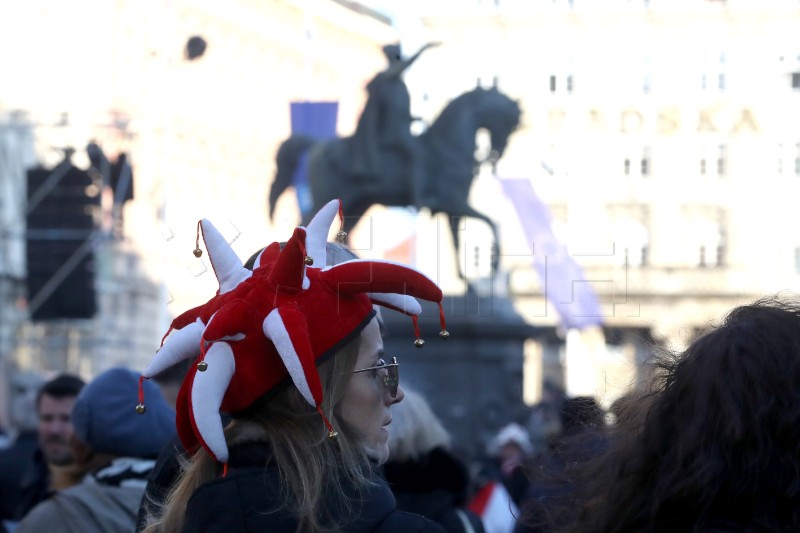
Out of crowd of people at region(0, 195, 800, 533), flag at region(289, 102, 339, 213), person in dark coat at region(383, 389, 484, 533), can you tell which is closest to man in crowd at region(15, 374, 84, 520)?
person in dark coat at region(383, 389, 484, 533)

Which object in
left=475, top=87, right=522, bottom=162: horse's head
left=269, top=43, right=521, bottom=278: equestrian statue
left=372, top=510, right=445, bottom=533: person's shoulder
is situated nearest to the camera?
left=372, top=510, right=445, bottom=533: person's shoulder

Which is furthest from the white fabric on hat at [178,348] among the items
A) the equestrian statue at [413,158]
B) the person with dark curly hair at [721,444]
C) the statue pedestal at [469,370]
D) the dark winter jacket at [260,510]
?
the equestrian statue at [413,158]

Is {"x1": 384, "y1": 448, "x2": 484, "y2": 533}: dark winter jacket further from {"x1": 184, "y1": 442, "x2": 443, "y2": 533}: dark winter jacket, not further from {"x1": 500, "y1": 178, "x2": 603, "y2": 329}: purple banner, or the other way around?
{"x1": 500, "y1": 178, "x2": 603, "y2": 329}: purple banner

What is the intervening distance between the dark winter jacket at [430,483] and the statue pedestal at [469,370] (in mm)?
9522

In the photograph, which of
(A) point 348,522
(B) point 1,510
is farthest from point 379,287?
(B) point 1,510

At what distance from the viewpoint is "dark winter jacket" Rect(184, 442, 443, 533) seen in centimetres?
184

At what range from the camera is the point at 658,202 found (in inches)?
1946

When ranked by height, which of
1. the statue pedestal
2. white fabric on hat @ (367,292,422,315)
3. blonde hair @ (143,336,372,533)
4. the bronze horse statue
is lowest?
the statue pedestal

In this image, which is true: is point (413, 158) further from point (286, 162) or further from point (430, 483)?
point (430, 483)

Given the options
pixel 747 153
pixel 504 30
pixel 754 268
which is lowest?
pixel 754 268

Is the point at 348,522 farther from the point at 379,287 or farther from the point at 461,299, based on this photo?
the point at 461,299

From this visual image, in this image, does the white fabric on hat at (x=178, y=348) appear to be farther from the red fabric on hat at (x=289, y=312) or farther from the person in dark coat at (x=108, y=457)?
the person in dark coat at (x=108, y=457)

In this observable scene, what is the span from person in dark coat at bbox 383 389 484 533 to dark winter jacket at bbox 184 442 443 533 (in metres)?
1.21

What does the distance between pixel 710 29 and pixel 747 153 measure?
4.23m
